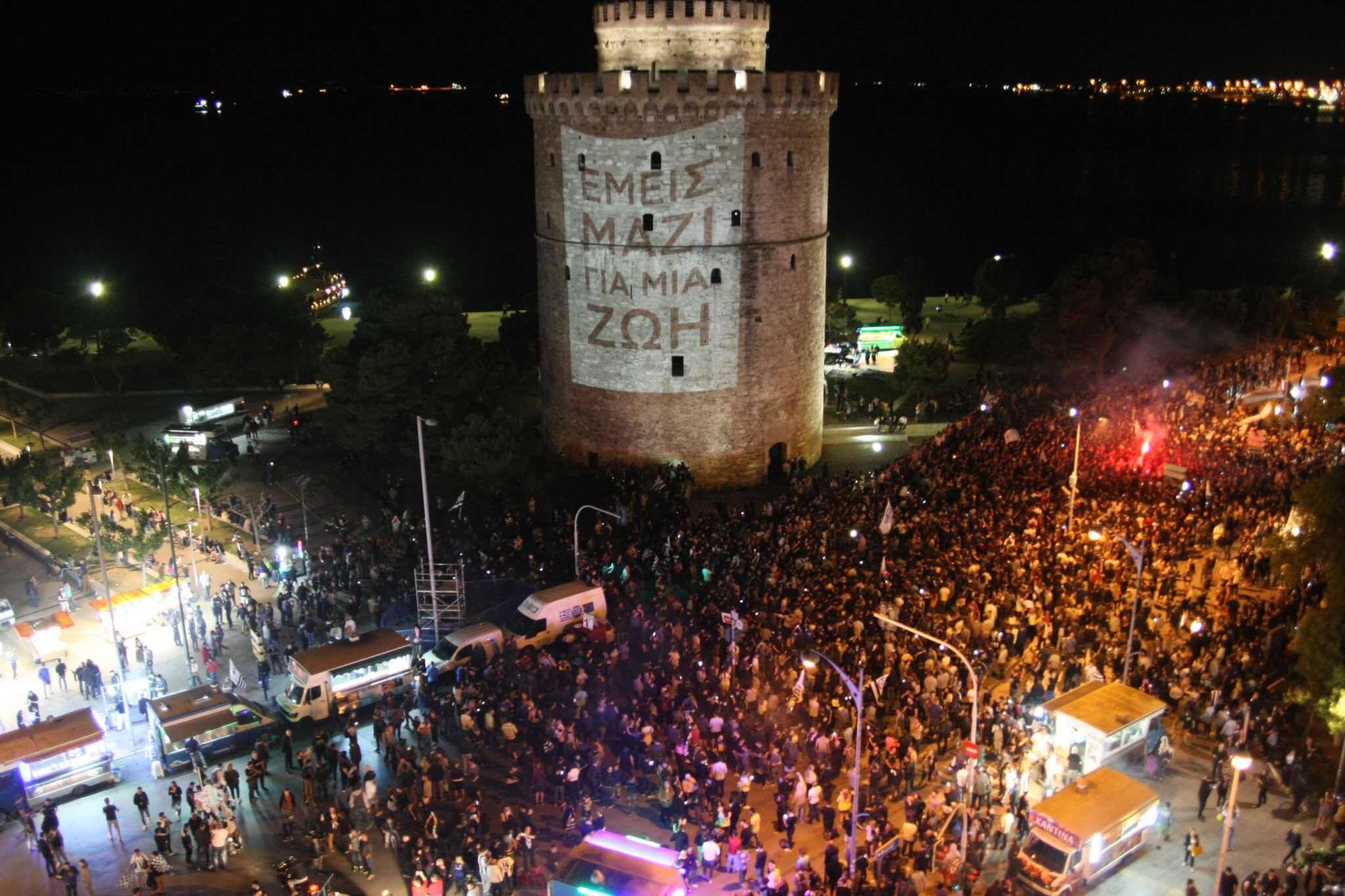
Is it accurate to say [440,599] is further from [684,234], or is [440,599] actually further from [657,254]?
[684,234]

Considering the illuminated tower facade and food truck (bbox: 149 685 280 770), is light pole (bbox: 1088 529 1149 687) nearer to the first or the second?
the illuminated tower facade

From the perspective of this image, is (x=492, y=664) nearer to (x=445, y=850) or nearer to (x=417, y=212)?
(x=445, y=850)

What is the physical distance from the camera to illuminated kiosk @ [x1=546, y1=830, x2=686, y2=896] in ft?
52.6

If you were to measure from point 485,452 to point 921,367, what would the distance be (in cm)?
1802

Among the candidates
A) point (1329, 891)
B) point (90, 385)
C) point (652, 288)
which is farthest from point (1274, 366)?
point (90, 385)

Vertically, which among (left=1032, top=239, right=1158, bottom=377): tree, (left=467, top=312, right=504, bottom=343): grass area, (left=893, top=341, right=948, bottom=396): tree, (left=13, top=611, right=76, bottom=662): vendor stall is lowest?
(left=13, top=611, right=76, bottom=662): vendor stall

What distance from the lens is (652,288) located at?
3409 cm

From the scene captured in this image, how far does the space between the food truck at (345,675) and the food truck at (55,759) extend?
3.46 m

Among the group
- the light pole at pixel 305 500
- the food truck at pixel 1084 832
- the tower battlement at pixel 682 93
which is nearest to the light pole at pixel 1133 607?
the food truck at pixel 1084 832

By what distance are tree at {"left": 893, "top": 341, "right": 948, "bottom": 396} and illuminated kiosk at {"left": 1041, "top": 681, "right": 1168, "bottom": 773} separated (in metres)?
23.4

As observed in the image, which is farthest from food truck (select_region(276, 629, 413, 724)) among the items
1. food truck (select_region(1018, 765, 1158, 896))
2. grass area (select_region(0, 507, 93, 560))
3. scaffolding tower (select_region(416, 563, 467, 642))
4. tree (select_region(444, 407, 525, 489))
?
grass area (select_region(0, 507, 93, 560))

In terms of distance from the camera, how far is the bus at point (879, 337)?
52.9m

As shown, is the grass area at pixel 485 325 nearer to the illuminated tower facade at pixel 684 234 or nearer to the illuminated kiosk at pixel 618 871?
the illuminated tower facade at pixel 684 234

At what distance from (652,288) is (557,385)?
5.57 metres
